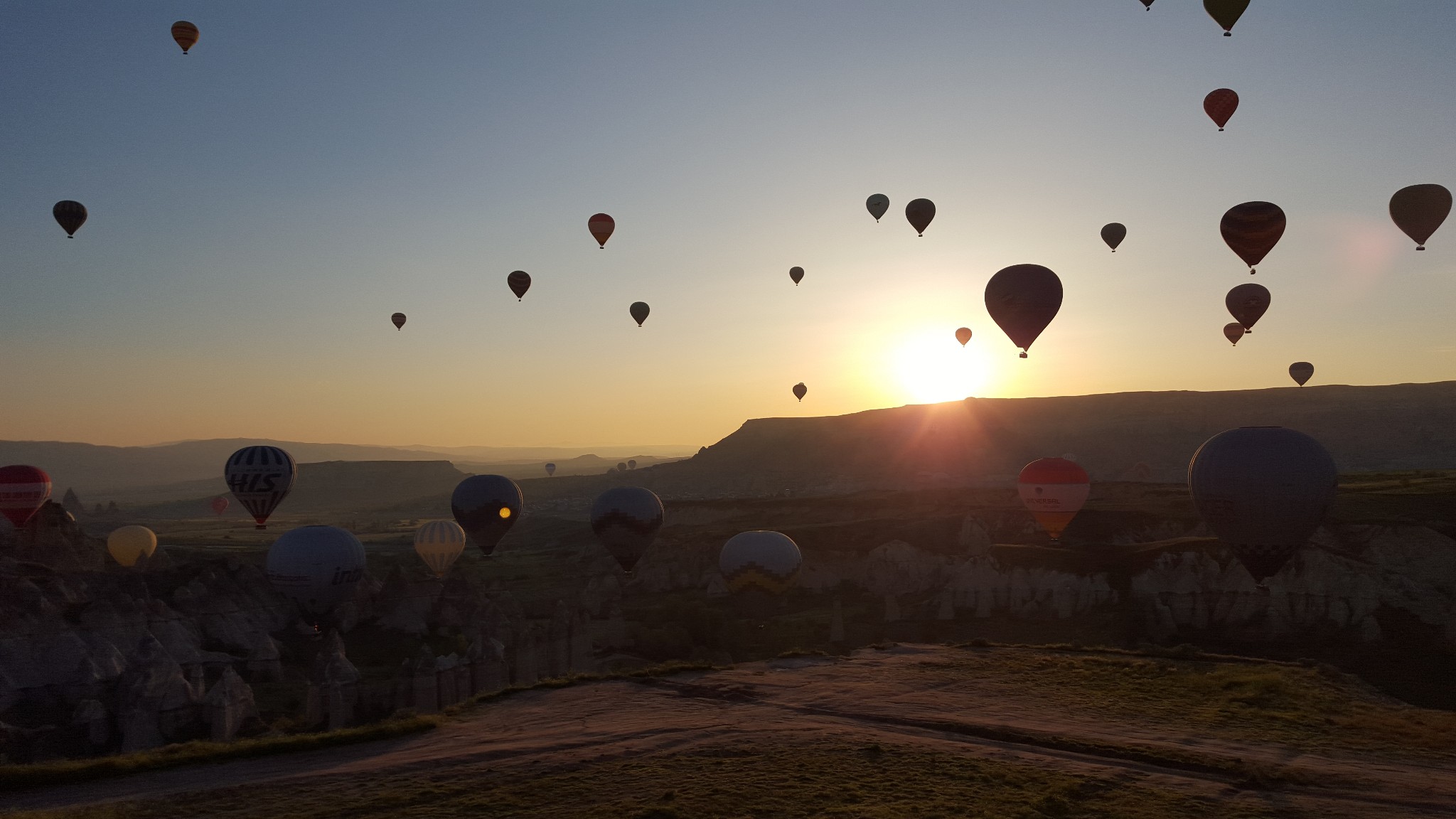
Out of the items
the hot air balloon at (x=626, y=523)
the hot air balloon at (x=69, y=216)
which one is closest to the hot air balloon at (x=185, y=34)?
the hot air balloon at (x=69, y=216)

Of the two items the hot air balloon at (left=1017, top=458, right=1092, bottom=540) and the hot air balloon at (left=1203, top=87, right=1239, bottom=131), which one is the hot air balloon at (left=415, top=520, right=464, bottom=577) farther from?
the hot air balloon at (left=1203, top=87, right=1239, bottom=131)

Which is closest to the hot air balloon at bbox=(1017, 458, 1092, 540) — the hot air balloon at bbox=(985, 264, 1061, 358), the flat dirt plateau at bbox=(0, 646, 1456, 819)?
the hot air balloon at bbox=(985, 264, 1061, 358)

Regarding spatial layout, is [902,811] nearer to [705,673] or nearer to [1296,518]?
[705,673]

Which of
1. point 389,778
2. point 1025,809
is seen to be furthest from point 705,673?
point 1025,809

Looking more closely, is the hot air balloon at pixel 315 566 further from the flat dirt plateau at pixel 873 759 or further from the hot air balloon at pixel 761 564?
the flat dirt plateau at pixel 873 759

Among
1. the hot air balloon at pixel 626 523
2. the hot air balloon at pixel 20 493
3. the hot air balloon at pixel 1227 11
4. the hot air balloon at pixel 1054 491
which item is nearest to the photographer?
the hot air balloon at pixel 1227 11

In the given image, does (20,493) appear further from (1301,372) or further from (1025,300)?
(1301,372)

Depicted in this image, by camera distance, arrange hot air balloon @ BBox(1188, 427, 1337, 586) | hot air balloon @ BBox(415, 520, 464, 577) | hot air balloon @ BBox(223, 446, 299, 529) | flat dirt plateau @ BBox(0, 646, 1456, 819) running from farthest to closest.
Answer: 1. hot air balloon @ BBox(415, 520, 464, 577)
2. hot air balloon @ BBox(223, 446, 299, 529)
3. hot air balloon @ BBox(1188, 427, 1337, 586)
4. flat dirt plateau @ BBox(0, 646, 1456, 819)
